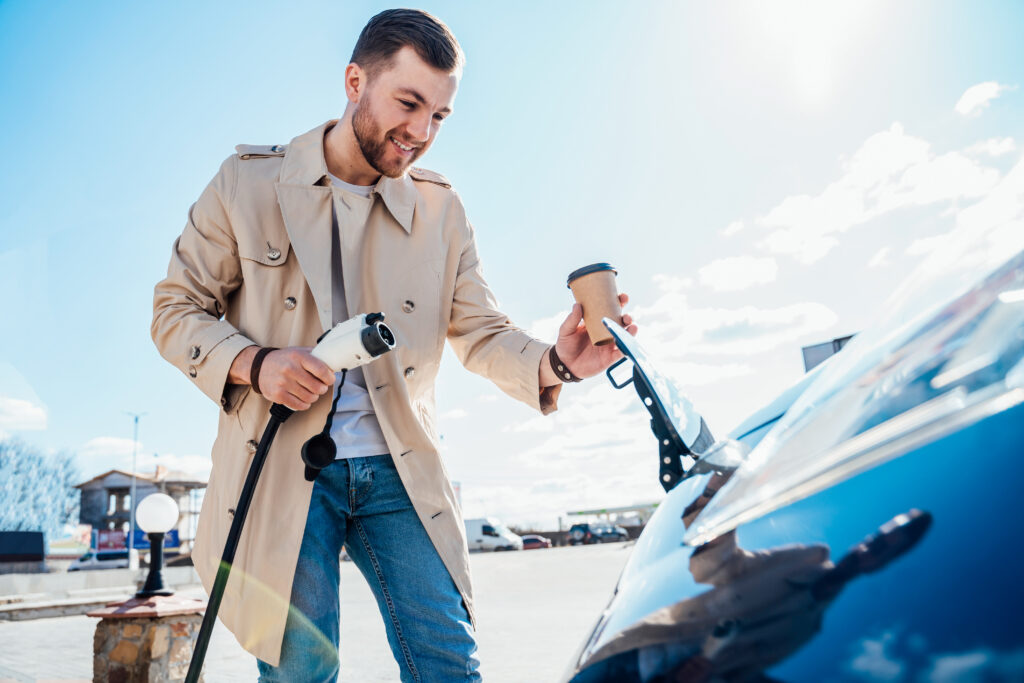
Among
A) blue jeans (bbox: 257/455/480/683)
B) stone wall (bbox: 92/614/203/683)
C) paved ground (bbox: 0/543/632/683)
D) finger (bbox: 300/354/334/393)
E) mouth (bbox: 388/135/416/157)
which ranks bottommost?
paved ground (bbox: 0/543/632/683)

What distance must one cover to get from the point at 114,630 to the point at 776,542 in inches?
190

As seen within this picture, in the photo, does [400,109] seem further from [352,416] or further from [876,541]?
[876,541]

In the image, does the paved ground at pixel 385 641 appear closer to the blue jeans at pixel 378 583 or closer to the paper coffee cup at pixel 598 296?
the blue jeans at pixel 378 583

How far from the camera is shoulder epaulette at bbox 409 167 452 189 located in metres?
2.15

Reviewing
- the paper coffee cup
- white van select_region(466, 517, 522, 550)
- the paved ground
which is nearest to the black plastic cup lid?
the paper coffee cup

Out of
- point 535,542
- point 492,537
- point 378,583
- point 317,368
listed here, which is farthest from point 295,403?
point 535,542

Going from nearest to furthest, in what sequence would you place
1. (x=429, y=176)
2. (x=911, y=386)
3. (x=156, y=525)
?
(x=911, y=386) → (x=429, y=176) → (x=156, y=525)

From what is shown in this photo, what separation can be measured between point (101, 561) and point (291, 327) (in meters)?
40.2

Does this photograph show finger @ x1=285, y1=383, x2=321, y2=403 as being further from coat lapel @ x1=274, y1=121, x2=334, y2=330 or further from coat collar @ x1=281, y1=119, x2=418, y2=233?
coat collar @ x1=281, y1=119, x2=418, y2=233

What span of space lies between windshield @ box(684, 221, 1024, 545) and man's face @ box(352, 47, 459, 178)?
4.27ft

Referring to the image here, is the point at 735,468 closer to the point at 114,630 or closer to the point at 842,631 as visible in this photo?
the point at 842,631

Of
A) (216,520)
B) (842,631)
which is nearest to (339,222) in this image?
(216,520)

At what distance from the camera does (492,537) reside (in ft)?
122

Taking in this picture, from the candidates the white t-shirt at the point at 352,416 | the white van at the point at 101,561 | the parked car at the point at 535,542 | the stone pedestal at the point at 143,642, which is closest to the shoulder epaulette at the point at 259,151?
the white t-shirt at the point at 352,416
